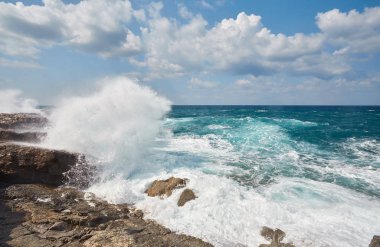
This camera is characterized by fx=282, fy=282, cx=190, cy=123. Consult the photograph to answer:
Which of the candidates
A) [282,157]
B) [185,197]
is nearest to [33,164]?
[185,197]

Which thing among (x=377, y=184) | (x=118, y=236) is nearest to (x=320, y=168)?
(x=377, y=184)

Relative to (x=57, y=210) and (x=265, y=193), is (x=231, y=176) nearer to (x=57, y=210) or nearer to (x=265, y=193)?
(x=265, y=193)

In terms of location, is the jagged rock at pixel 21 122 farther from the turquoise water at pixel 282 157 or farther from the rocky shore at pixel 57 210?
the turquoise water at pixel 282 157

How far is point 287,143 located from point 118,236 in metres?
13.1

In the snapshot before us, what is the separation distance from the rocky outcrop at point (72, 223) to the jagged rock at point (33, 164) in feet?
2.45

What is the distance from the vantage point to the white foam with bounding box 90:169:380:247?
589 centimetres

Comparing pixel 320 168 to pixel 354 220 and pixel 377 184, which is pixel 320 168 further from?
pixel 354 220

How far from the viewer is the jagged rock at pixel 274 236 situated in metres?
5.55

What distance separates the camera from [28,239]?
5234mm

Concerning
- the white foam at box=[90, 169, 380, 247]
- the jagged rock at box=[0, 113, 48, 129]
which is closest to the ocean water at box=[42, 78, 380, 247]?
the white foam at box=[90, 169, 380, 247]

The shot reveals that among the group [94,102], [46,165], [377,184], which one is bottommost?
[377,184]

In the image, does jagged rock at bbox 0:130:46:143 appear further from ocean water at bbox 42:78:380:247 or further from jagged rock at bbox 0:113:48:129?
jagged rock at bbox 0:113:48:129

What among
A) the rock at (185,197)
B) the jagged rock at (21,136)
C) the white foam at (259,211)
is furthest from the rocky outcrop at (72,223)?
the jagged rock at (21,136)

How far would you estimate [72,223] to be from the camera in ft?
19.6
